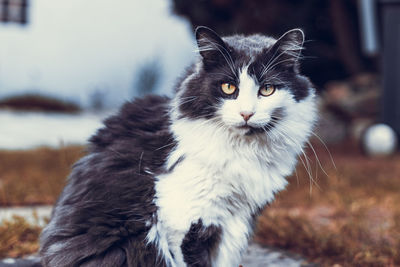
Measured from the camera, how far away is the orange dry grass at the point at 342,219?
2.05 m

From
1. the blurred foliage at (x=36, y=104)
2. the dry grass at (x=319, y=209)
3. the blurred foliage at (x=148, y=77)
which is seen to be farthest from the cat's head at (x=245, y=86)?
the blurred foliage at (x=36, y=104)

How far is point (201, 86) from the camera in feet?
4.98

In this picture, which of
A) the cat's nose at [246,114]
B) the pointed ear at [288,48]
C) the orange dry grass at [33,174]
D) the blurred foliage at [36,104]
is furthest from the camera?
the blurred foliage at [36,104]

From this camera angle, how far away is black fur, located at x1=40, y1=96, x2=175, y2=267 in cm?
145

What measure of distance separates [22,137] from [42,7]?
3.49 m

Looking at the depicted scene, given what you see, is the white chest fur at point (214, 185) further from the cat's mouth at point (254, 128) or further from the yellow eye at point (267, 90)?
the yellow eye at point (267, 90)

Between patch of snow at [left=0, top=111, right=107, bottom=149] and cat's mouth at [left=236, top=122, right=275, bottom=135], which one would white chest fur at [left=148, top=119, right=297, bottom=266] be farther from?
patch of snow at [left=0, top=111, right=107, bottom=149]

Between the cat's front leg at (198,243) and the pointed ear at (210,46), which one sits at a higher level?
the pointed ear at (210,46)

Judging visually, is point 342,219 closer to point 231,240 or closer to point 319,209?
point 319,209

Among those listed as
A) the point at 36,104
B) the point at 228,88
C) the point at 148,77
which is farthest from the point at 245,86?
the point at 36,104

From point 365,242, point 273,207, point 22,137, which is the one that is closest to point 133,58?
point 22,137

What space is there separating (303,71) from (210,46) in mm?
5074

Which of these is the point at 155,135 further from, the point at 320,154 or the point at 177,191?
the point at 320,154

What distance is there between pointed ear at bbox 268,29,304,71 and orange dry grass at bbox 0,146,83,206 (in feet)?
3.63
